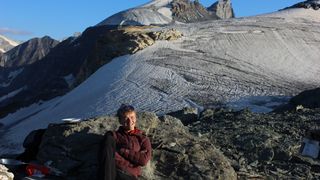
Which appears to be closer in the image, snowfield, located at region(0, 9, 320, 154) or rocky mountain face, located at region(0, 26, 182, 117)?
snowfield, located at region(0, 9, 320, 154)

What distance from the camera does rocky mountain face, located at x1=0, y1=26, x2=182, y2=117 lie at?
Result: 53812 millimetres

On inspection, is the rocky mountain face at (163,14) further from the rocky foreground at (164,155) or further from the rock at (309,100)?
the rocky foreground at (164,155)

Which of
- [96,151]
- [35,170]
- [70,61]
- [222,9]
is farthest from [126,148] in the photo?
[222,9]

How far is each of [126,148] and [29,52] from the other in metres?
157

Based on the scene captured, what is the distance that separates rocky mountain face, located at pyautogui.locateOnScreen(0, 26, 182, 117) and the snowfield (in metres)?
1.67

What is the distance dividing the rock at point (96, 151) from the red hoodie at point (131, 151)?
1327mm

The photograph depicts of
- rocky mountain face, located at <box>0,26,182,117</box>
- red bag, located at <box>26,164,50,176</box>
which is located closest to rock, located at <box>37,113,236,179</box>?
red bag, located at <box>26,164,50,176</box>

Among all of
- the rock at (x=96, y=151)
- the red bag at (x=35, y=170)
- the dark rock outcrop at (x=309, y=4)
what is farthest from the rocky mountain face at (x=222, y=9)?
the red bag at (x=35, y=170)

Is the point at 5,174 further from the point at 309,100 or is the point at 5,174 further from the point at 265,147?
the point at 309,100

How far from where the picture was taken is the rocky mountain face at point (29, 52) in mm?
156875

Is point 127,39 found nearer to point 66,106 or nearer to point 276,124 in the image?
point 66,106

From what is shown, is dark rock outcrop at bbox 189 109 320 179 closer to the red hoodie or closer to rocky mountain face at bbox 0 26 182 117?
the red hoodie

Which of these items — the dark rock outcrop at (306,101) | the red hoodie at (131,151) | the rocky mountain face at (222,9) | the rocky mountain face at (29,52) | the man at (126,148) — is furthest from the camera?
the rocky mountain face at (29,52)

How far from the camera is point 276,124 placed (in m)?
18.6
